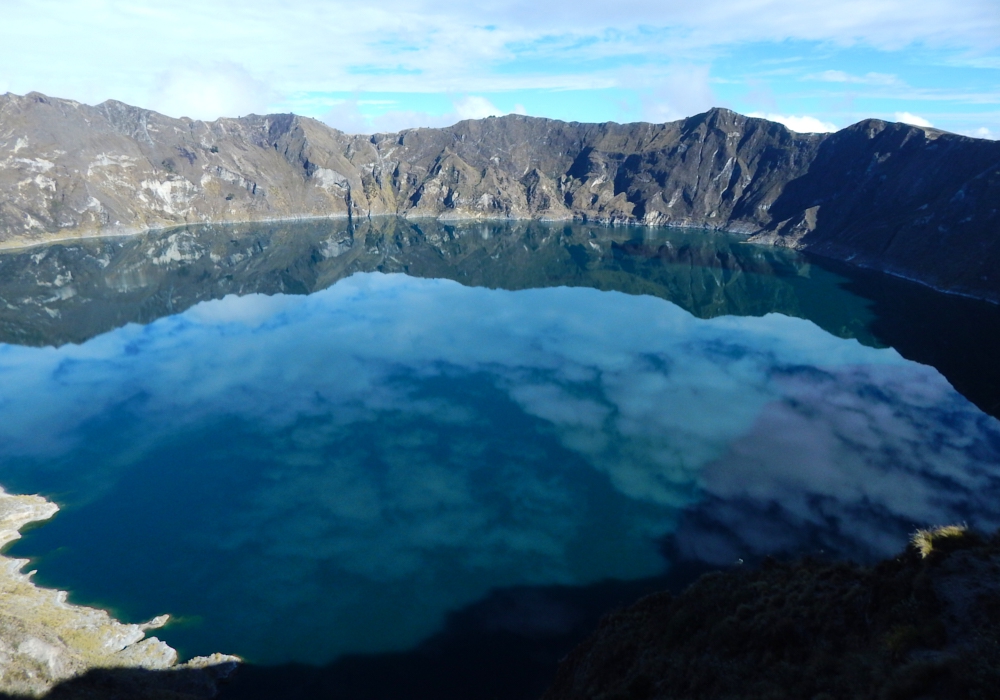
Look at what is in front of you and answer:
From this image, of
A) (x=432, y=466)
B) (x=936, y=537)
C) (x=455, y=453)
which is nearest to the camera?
(x=936, y=537)

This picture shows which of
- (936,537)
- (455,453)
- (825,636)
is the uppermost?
(936,537)

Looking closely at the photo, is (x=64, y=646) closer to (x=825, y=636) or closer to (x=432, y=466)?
(x=432, y=466)

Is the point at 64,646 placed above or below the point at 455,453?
above

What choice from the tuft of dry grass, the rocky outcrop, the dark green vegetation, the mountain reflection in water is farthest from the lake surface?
the tuft of dry grass

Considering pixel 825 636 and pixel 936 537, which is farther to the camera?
pixel 936 537

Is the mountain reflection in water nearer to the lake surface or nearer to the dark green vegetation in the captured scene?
the lake surface

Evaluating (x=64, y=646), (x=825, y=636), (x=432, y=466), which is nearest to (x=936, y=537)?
(x=825, y=636)
